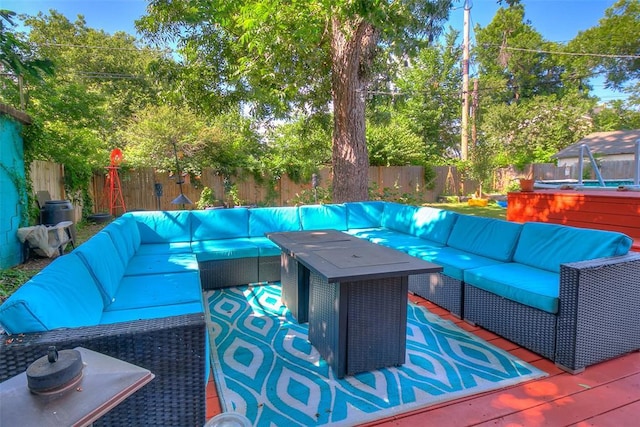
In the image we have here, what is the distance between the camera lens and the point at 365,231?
16.6ft

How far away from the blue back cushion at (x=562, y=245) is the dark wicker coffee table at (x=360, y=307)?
1243mm

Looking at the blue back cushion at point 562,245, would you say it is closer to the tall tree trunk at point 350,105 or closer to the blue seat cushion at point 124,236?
the tall tree trunk at point 350,105

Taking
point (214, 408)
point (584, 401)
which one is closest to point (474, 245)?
point (584, 401)

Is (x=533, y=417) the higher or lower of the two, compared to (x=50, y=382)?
lower

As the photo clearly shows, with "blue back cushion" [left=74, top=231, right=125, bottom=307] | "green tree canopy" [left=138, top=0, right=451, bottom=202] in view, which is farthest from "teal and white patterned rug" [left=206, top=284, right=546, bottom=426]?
"green tree canopy" [left=138, top=0, right=451, bottom=202]

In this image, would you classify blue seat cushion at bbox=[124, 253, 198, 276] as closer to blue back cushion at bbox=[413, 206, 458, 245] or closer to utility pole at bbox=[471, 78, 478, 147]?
blue back cushion at bbox=[413, 206, 458, 245]

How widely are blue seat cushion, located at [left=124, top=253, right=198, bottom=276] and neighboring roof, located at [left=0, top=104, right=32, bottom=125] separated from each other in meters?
→ 3.15

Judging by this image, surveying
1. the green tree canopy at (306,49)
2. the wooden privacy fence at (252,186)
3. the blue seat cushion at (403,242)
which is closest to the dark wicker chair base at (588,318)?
the blue seat cushion at (403,242)

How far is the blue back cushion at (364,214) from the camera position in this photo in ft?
17.1

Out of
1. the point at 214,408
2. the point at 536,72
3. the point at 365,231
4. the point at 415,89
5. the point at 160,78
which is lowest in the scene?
the point at 214,408

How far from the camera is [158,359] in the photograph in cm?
146

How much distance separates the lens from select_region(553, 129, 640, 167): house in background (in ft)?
48.1

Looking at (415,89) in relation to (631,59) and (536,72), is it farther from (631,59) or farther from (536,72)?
(631,59)

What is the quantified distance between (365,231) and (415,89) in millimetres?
16359
